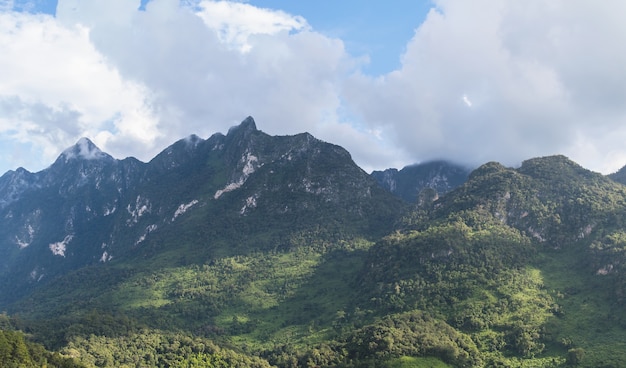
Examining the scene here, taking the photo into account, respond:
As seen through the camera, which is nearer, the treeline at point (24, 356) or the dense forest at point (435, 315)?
the treeline at point (24, 356)

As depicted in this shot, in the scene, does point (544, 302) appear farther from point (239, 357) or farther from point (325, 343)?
point (239, 357)

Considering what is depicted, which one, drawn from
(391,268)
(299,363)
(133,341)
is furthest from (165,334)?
(391,268)

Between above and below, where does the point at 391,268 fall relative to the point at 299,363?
above

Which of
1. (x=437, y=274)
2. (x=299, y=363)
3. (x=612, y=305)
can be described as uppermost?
(x=437, y=274)

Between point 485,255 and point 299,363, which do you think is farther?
point 485,255

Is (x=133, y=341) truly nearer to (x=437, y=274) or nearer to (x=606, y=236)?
(x=437, y=274)

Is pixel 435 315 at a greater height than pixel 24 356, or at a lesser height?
greater

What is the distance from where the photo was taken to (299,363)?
13788 cm

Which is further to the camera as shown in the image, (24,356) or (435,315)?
(435,315)

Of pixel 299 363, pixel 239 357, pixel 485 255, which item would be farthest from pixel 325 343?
pixel 485 255

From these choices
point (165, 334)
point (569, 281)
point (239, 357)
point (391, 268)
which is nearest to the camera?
point (239, 357)

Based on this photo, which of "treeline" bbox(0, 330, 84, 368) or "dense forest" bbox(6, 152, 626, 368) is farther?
"dense forest" bbox(6, 152, 626, 368)

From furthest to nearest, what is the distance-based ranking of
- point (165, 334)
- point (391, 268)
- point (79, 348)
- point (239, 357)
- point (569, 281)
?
1. point (391, 268)
2. point (569, 281)
3. point (165, 334)
4. point (239, 357)
5. point (79, 348)

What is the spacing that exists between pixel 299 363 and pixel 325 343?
9.26 m
